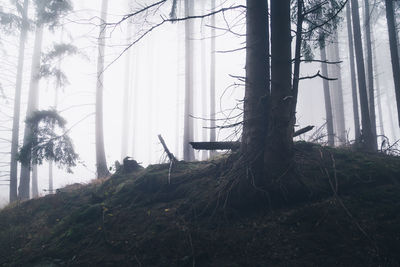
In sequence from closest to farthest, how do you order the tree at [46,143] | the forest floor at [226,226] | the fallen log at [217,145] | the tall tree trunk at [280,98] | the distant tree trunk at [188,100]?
the forest floor at [226,226]
the tall tree trunk at [280,98]
the fallen log at [217,145]
the tree at [46,143]
the distant tree trunk at [188,100]

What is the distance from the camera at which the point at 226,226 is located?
11.0ft

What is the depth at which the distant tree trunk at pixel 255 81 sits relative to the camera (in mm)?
3871

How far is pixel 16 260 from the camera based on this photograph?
3.89 metres

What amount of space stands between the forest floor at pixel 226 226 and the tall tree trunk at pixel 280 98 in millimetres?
481

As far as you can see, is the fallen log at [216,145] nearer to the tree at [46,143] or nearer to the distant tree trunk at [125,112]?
the tree at [46,143]

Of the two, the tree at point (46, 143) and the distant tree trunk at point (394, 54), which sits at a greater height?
the distant tree trunk at point (394, 54)

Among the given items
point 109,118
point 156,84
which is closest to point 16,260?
point 156,84

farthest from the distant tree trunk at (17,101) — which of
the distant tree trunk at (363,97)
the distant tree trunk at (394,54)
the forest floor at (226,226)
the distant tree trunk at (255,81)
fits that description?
the distant tree trunk at (394,54)

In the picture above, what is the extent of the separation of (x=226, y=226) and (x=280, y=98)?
2254 millimetres

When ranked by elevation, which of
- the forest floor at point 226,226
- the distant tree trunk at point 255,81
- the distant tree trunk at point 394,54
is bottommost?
the forest floor at point 226,226

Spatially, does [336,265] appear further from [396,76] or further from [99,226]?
[396,76]

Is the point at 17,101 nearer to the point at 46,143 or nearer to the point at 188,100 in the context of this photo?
the point at 46,143

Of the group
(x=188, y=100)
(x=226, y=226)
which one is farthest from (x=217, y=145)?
(x=188, y=100)

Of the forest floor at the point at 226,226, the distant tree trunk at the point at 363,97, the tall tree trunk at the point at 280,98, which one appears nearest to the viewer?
the forest floor at the point at 226,226
